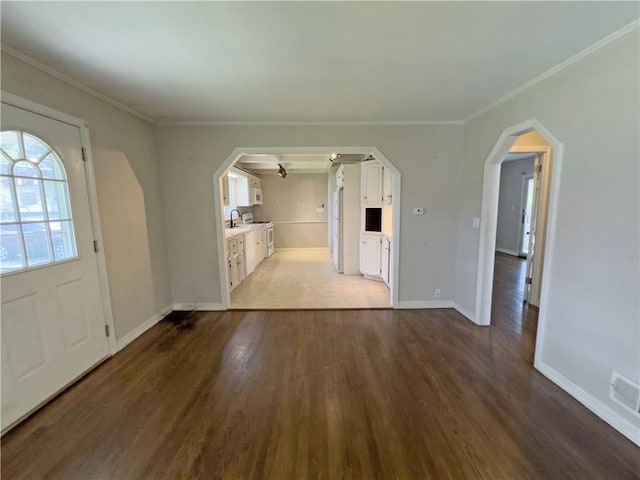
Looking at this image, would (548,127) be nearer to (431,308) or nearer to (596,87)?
(596,87)

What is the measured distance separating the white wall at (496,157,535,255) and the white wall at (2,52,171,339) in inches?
322

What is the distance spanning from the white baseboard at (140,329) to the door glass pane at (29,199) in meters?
1.41

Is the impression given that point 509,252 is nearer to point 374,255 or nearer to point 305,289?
point 374,255

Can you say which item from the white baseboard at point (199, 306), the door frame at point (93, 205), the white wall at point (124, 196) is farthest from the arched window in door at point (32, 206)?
the white baseboard at point (199, 306)

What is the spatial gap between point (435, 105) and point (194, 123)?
2.83 meters

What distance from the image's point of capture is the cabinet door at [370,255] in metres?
4.90

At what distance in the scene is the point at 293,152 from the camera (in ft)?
11.5

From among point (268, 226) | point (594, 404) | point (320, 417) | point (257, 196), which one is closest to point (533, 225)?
point (594, 404)

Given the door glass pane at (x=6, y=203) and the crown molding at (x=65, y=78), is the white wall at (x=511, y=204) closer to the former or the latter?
the crown molding at (x=65, y=78)

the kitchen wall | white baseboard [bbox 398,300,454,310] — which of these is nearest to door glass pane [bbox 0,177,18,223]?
white baseboard [bbox 398,300,454,310]

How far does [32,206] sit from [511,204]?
9.35m

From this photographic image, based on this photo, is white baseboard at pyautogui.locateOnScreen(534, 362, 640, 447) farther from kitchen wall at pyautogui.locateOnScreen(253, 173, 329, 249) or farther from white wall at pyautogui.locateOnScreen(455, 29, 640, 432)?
kitchen wall at pyautogui.locateOnScreen(253, 173, 329, 249)

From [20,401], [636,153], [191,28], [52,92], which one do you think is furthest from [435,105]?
[20,401]

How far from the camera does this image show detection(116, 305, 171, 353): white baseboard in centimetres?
276
